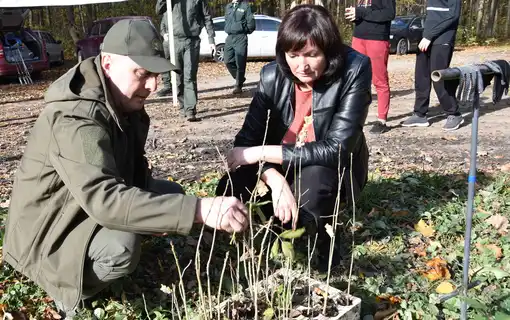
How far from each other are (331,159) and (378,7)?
152 inches

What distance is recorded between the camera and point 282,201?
2.59 metres

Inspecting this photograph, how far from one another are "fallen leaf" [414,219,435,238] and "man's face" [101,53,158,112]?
2.09 meters

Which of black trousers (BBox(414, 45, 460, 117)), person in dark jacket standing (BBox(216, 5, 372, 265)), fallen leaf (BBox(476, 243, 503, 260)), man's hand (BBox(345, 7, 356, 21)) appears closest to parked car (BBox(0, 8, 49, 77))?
man's hand (BBox(345, 7, 356, 21))

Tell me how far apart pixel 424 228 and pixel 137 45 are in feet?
7.47

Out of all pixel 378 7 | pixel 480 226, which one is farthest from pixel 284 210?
pixel 378 7

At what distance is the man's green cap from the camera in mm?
2170

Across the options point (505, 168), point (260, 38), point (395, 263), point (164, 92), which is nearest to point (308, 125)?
point (395, 263)

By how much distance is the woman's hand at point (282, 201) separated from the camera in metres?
2.55

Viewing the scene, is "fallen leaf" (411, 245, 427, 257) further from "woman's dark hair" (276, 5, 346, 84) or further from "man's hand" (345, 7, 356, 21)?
"man's hand" (345, 7, 356, 21)

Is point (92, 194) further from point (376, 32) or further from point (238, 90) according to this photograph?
point (238, 90)

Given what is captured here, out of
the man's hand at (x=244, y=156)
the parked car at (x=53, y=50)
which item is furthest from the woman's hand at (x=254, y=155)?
the parked car at (x=53, y=50)

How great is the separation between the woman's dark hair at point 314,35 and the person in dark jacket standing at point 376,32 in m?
3.41

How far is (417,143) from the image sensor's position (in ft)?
19.3

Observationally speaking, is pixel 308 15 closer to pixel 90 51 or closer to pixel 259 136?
pixel 259 136
